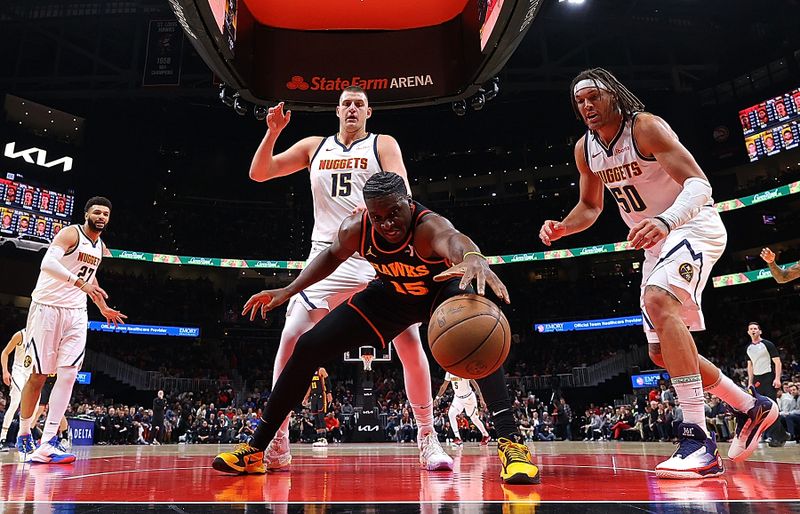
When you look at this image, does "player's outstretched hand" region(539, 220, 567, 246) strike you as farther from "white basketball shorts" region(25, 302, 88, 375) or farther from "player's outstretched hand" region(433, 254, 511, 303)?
"white basketball shorts" region(25, 302, 88, 375)

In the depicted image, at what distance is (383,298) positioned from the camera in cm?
321

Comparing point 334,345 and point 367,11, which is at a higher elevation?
point 367,11

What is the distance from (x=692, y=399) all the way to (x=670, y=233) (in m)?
0.87

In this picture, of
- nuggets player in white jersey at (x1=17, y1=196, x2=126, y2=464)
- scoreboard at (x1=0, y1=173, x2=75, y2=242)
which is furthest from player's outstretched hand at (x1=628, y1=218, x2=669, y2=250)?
scoreboard at (x1=0, y1=173, x2=75, y2=242)

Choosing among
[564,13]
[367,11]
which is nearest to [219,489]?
[367,11]

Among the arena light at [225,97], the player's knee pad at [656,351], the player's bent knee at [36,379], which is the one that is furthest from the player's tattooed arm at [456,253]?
the player's bent knee at [36,379]

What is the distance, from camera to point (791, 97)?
21312 millimetres

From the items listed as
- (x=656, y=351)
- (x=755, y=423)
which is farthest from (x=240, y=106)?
(x=755, y=423)

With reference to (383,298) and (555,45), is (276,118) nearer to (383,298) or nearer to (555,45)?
(383,298)

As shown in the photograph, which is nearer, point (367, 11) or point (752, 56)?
point (367, 11)

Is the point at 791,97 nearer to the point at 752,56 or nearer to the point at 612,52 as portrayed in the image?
the point at 752,56

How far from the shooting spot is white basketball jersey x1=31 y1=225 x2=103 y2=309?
5133 mm

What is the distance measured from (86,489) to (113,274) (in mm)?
27049

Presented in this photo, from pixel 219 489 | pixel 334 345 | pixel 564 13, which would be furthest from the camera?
pixel 564 13
